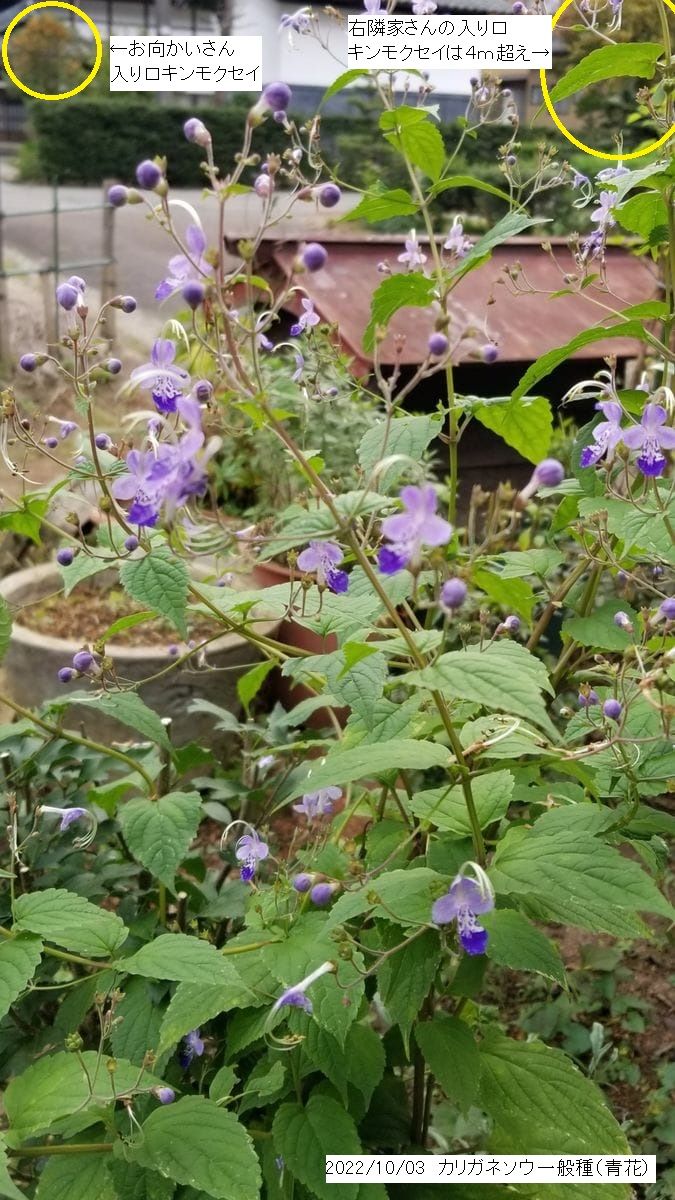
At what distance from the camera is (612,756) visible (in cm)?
120

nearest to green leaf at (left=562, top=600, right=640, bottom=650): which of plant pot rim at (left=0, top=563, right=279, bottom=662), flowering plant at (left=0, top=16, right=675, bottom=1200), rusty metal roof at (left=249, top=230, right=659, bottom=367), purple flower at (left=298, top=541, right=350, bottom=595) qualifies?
flowering plant at (left=0, top=16, right=675, bottom=1200)

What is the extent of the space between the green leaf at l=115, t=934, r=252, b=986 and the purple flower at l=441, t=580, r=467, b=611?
489 millimetres

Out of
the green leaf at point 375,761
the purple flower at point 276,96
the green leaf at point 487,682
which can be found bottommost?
the green leaf at point 375,761

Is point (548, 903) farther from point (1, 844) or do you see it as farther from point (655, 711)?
point (1, 844)

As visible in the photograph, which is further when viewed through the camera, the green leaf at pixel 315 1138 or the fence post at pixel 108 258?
the fence post at pixel 108 258

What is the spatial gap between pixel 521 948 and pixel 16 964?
51 cm

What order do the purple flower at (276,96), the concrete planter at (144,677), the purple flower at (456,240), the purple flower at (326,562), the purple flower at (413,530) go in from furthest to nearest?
1. the concrete planter at (144,677)
2. the purple flower at (456,240)
3. the purple flower at (326,562)
4. the purple flower at (276,96)
5. the purple flower at (413,530)

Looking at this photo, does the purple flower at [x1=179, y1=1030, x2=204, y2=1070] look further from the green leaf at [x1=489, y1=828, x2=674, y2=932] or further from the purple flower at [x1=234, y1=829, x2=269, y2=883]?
the green leaf at [x1=489, y1=828, x2=674, y2=932]

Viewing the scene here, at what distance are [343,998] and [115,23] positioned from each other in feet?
16.9

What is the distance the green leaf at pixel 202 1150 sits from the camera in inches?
40.9

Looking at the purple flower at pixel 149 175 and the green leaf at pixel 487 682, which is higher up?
the purple flower at pixel 149 175

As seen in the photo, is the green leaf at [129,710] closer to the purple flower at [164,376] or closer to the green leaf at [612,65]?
the purple flower at [164,376]

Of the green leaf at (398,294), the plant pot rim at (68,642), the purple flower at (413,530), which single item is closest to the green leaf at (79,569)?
the green leaf at (398,294)

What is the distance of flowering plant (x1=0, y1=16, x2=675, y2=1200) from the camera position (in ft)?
3.00
